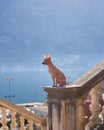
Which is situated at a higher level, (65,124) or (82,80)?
(82,80)

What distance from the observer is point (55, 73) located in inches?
283

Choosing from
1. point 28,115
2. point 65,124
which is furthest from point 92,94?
point 28,115

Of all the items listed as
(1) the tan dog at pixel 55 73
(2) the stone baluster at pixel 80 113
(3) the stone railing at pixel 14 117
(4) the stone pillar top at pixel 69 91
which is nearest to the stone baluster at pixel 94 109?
(2) the stone baluster at pixel 80 113

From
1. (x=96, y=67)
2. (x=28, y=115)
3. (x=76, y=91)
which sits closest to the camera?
(x=76, y=91)

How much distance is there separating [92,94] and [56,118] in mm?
788

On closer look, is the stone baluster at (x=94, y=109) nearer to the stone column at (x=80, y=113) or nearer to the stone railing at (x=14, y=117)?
the stone column at (x=80, y=113)

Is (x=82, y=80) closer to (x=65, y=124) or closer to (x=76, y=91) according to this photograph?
(x=76, y=91)

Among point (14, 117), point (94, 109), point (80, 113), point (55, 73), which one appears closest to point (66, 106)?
point (80, 113)

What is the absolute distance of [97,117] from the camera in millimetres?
6898

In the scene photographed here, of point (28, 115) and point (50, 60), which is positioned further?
point (28, 115)

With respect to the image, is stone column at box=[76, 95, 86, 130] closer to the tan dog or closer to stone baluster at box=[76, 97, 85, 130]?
stone baluster at box=[76, 97, 85, 130]

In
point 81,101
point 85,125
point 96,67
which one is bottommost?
point 85,125

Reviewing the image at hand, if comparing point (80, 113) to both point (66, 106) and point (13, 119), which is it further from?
point (13, 119)

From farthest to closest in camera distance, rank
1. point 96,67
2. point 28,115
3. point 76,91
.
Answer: point 28,115, point 96,67, point 76,91
